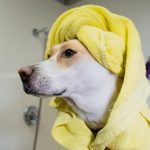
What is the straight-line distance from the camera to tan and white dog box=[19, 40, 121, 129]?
69cm

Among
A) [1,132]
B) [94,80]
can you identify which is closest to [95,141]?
[94,80]

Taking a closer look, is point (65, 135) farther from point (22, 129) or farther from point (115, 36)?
A: point (22, 129)

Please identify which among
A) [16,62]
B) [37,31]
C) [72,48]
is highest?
[72,48]

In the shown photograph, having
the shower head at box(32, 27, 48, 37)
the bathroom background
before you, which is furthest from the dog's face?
the shower head at box(32, 27, 48, 37)

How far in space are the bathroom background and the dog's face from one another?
58 cm

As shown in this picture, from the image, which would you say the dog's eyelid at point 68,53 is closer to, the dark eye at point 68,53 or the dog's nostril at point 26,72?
the dark eye at point 68,53

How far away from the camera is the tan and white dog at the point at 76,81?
0.69 meters

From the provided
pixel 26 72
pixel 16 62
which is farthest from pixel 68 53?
pixel 16 62

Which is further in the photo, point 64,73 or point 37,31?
point 37,31

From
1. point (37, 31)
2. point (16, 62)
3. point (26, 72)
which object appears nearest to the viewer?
point (26, 72)

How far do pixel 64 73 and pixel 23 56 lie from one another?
0.70 metres

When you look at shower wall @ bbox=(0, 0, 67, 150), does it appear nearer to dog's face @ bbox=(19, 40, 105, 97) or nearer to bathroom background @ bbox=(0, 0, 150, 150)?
bathroom background @ bbox=(0, 0, 150, 150)

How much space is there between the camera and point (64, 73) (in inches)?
27.7

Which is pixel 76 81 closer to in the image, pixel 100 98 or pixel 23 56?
pixel 100 98
